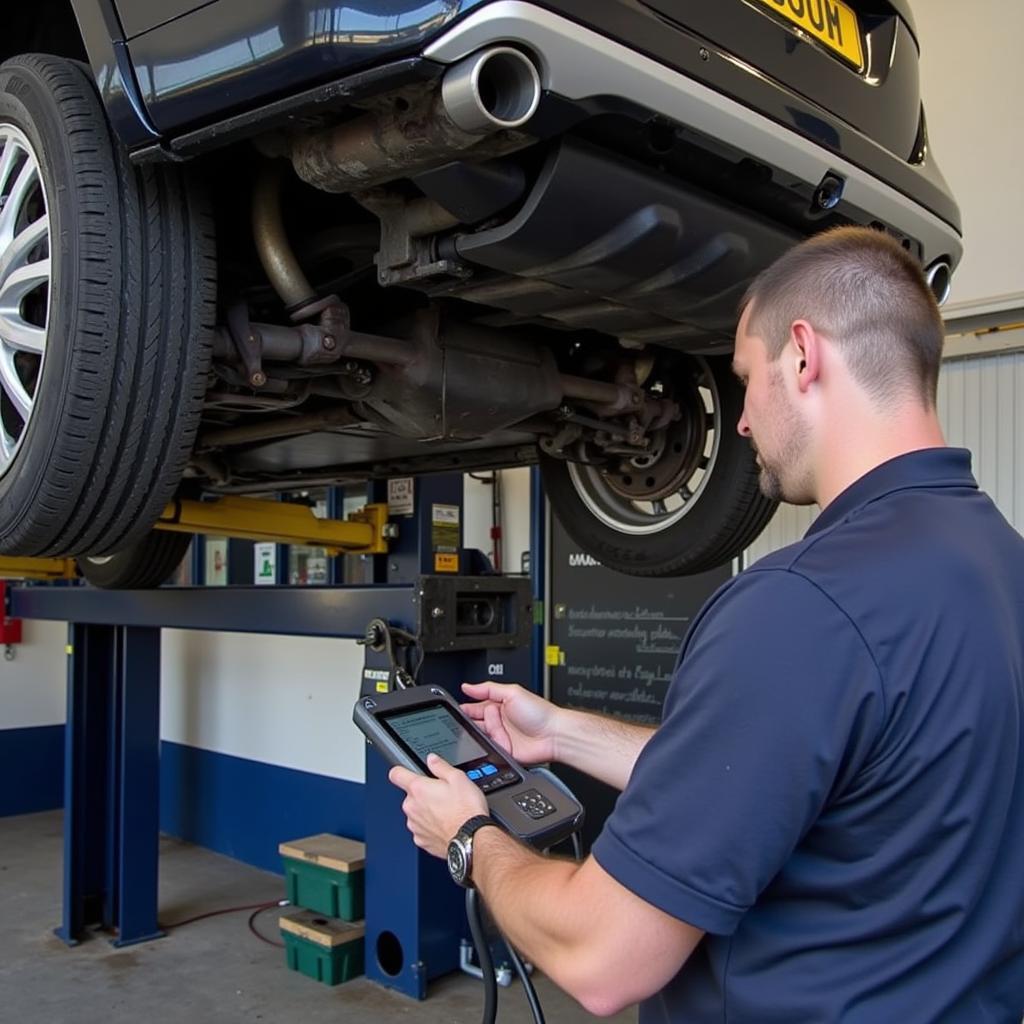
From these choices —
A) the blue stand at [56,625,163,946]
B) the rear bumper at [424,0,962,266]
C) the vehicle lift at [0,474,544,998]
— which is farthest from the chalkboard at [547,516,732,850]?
the rear bumper at [424,0,962,266]

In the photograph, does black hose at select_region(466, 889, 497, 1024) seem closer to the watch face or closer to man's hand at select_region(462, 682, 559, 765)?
the watch face

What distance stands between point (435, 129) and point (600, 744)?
2.67 ft

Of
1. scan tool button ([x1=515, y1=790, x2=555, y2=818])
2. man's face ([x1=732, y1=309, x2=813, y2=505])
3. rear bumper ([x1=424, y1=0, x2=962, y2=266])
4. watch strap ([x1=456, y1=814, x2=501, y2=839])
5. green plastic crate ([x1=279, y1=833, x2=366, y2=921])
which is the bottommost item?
green plastic crate ([x1=279, y1=833, x2=366, y2=921])

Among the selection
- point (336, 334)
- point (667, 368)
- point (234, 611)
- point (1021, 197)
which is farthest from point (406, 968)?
point (1021, 197)

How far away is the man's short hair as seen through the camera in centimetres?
88

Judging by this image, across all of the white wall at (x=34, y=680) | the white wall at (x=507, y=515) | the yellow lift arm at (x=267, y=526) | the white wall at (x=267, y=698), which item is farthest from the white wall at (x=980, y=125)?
the white wall at (x=34, y=680)

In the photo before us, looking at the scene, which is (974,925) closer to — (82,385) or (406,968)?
(82,385)

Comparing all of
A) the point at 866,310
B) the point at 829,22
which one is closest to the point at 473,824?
the point at 866,310

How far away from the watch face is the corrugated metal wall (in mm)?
2682

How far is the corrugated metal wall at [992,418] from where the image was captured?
3.15 metres

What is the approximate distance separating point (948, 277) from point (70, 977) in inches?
143

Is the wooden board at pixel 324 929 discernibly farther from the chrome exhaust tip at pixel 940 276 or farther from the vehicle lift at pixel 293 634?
the chrome exhaust tip at pixel 940 276

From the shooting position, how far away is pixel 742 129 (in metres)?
1.30

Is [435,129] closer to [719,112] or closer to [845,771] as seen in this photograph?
[719,112]
